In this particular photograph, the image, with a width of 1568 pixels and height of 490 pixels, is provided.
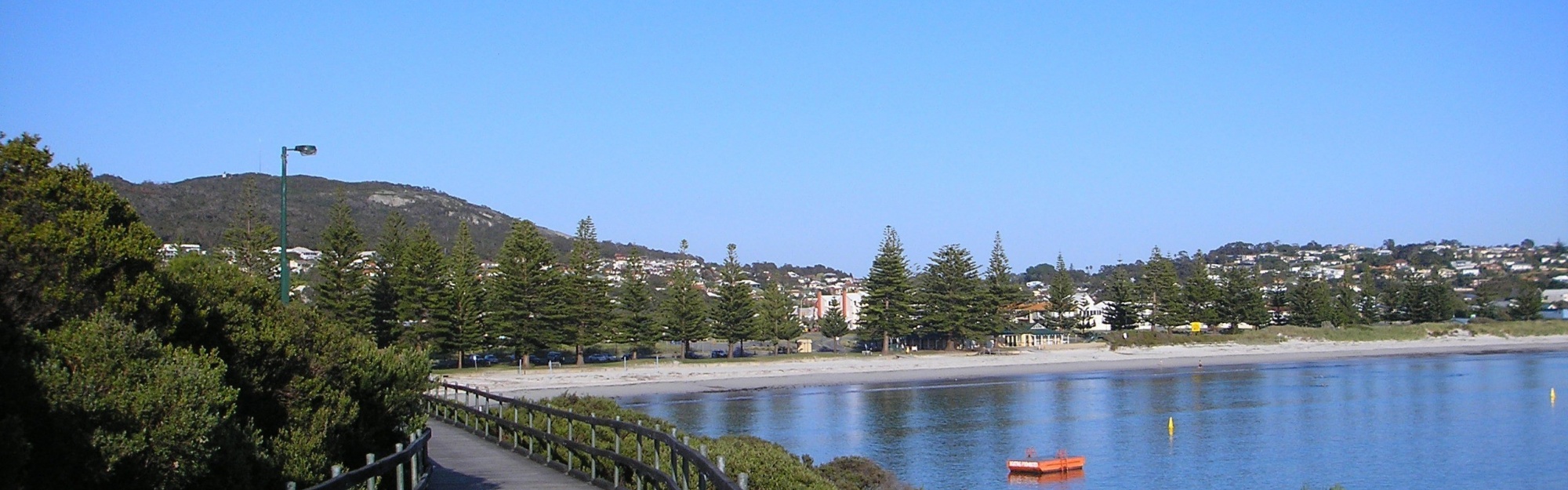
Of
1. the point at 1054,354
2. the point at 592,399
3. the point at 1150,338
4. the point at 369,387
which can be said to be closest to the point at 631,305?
the point at 1054,354

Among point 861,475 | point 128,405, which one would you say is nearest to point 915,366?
point 861,475

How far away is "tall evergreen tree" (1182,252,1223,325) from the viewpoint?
93.0 metres

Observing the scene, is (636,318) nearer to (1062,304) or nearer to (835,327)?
(835,327)

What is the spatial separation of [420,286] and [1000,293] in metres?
40.5

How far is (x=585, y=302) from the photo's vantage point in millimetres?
65125

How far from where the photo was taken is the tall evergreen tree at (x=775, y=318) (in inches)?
3002

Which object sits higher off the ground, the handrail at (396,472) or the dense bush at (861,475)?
the handrail at (396,472)

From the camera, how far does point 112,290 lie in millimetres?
7363

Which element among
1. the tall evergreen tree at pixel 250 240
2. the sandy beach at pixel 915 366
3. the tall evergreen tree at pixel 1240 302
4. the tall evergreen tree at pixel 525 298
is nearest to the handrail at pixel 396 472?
the sandy beach at pixel 915 366

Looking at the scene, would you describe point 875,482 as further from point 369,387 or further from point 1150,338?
point 1150,338

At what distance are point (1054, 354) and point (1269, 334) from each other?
21609 mm

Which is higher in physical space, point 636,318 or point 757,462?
point 636,318

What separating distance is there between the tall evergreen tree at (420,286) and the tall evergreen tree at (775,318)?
21.1m

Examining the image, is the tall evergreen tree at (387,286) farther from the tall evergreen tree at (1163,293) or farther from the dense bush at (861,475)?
the tall evergreen tree at (1163,293)
